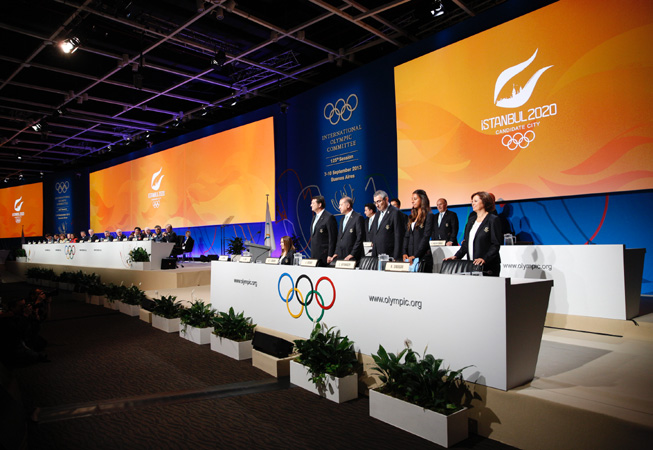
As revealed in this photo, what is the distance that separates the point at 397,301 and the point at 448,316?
41cm

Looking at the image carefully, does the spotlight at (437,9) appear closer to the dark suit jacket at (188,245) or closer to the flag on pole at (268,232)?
the flag on pole at (268,232)

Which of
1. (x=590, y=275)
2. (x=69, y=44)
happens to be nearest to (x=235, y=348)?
(x=590, y=275)

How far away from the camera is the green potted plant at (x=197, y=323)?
4.61 m

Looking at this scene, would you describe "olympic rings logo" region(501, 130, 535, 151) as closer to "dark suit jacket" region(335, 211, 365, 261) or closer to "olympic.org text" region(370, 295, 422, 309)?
"dark suit jacket" region(335, 211, 365, 261)

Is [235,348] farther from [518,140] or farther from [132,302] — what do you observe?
[518,140]

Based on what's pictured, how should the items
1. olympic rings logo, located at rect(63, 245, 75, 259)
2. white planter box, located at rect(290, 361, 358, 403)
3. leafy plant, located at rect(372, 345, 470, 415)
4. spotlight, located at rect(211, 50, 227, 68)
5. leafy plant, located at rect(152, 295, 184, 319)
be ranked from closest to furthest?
1. leafy plant, located at rect(372, 345, 470, 415)
2. white planter box, located at rect(290, 361, 358, 403)
3. leafy plant, located at rect(152, 295, 184, 319)
4. spotlight, located at rect(211, 50, 227, 68)
5. olympic rings logo, located at rect(63, 245, 75, 259)

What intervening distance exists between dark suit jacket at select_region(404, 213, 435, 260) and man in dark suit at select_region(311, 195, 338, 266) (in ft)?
2.63

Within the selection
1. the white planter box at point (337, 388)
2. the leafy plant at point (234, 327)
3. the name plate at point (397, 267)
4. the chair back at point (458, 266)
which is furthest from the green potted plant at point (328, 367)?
the leafy plant at point (234, 327)

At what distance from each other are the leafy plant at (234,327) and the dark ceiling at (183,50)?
474cm

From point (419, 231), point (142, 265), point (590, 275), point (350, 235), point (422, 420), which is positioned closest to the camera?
point (422, 420)

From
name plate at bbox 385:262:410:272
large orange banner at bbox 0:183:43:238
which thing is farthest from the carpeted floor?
→ large orange banner at bbox 0:183:43:238

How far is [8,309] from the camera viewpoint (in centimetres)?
418

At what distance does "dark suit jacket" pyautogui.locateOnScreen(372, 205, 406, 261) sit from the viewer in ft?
13.4

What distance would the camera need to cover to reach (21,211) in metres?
19.2
